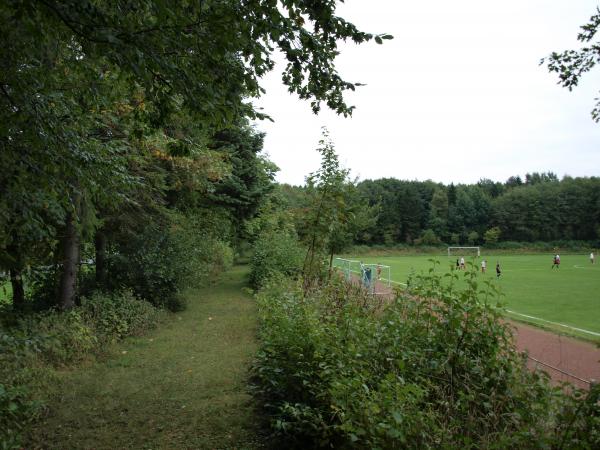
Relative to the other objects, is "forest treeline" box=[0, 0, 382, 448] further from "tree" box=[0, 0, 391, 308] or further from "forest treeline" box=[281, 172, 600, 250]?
"forest treeline" box=[281, 172, 600, 250]

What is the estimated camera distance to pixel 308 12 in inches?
150

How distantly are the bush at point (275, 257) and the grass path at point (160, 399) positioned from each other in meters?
5.64

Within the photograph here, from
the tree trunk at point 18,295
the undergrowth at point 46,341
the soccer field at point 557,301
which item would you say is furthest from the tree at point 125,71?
the soccer field at point 557,301

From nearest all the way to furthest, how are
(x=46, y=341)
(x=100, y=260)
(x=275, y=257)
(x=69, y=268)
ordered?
(x=46, y=341), (x=69, y=268), (x=100, y=260), (x=275, y=257)

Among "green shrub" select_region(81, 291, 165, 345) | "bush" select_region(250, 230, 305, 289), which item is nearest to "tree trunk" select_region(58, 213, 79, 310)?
"green shrub" select_region(81, 291, 165, 345)

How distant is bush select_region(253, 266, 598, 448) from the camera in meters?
2.64

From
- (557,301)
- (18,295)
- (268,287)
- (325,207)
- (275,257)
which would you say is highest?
(325,207)

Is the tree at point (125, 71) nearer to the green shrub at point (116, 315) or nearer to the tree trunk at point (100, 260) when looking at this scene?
the green shrub at point (116, 315)

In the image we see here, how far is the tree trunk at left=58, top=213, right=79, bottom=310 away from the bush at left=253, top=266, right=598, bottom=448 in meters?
5.60

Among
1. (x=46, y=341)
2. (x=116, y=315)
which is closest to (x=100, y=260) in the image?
(x=116, y=315)

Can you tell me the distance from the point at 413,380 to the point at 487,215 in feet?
299

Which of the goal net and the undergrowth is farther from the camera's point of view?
the goal net

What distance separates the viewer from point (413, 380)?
3.59 meters

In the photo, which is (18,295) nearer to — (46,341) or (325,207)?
(46,341)
